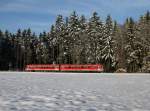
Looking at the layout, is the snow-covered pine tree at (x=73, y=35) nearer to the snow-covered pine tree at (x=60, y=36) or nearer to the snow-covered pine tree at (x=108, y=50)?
the snow-covered pine tree at (x=60, y=36)

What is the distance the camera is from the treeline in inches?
3039

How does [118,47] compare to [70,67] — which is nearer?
[70,67]

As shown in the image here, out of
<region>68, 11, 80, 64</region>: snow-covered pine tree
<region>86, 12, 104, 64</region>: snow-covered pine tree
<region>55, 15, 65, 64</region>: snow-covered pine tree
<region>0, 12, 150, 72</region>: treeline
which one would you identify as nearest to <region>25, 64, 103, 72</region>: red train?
<region>0, 12, 150, 72</region>: treeline

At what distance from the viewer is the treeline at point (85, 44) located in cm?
7719

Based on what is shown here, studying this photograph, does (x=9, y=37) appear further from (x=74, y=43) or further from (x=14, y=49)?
(x=74, y=43)

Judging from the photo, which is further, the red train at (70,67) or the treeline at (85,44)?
the treeline at (85,44)

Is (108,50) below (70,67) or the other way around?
the other way around

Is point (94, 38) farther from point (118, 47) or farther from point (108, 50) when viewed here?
point (118, 47)

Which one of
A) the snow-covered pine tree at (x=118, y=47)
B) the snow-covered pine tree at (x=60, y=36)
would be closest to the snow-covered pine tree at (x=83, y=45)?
the snow-covered pine tree at (x=60, y=36)

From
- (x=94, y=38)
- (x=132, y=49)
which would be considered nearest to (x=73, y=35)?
(x=94, y=38)

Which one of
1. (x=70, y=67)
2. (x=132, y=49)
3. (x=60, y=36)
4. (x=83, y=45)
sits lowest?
(x=70, y=67)

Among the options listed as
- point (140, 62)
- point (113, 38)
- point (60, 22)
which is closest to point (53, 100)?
point (140, 62)

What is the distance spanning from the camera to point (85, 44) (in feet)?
A: 298

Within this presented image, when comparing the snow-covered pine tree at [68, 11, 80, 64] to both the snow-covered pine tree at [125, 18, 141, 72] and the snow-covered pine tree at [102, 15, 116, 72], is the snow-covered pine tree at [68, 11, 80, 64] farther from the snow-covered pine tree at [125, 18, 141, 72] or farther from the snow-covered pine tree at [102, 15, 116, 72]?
the snow-covered pine tree at [125, 18, 141, 72]
